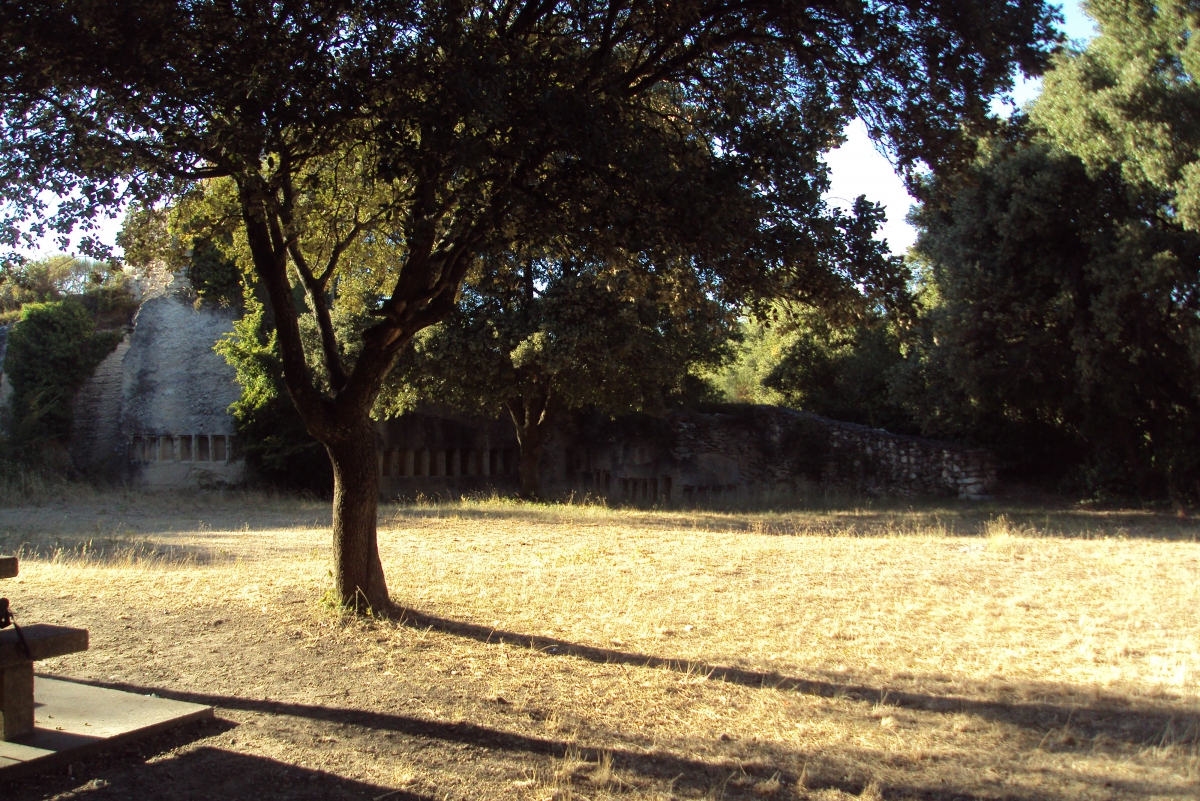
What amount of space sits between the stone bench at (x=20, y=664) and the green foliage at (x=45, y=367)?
21726mm

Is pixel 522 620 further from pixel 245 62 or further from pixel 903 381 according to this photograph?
pixel 903 381

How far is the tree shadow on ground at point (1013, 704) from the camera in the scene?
17.5 feet

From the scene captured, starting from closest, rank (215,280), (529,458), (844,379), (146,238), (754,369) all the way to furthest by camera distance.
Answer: (146,238), (529,458), (215,280), (844,379), (754,369)

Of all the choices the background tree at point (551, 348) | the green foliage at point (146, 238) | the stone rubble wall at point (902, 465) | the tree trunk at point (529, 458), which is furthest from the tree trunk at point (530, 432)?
the green foliage at point (146, 238)

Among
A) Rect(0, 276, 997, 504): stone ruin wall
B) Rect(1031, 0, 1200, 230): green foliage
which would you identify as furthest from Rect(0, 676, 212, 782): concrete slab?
Rect(0, 276, 997, 504): stone ruin wall

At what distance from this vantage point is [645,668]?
6.32 metres

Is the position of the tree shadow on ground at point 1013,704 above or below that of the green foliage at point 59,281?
below

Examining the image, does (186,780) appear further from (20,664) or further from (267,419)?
(267,419)

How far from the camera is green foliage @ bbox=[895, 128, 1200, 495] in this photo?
54.5 ft

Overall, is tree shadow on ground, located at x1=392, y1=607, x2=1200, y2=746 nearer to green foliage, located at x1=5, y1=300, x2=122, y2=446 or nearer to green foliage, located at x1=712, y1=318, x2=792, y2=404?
green foliage, located at x1=712, y1=318, x2=792, y2=404

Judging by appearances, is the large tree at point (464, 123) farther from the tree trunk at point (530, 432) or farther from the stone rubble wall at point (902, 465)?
the stone rubble wall at point (902, 465)

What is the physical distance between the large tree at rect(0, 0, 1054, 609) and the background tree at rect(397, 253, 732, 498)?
8788mm

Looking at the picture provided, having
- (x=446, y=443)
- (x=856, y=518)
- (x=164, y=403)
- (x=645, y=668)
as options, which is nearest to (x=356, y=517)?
(x=645, y=668)

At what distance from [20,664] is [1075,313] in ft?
61.3
